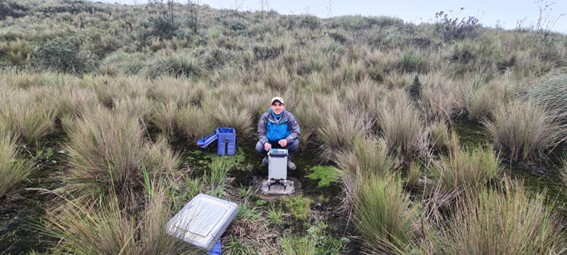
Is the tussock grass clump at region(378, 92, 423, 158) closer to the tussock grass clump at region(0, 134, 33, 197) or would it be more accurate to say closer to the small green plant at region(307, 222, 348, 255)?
the small green plant at region(307, 222, 348, 255)

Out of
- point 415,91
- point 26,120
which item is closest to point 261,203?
point 26,120

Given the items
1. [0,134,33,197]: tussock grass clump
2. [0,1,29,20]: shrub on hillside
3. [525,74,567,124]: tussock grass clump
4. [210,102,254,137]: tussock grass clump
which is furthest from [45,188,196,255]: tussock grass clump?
[0,1,29,20]: shrub on hillside

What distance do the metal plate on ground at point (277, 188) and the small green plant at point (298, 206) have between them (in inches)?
5.0

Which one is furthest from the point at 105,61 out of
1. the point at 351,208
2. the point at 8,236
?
the point at 351,208

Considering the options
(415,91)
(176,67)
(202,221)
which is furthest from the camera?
(176,67)

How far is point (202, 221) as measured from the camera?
8.16 feet

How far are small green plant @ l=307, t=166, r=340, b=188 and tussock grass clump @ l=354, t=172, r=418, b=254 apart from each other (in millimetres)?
915

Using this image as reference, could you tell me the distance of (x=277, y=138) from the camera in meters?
4.14

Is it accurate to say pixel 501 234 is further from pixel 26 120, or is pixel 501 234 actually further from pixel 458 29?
pixel 458 29

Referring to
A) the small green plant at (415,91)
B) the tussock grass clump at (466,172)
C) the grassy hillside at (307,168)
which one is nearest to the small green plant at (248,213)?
the grassy hillside at (307,168)

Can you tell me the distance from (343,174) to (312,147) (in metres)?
1.25

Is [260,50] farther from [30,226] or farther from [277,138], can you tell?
[30,226]

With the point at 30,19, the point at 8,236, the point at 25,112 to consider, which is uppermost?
the point at 30,19

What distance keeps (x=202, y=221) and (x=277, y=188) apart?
41.7 inches
